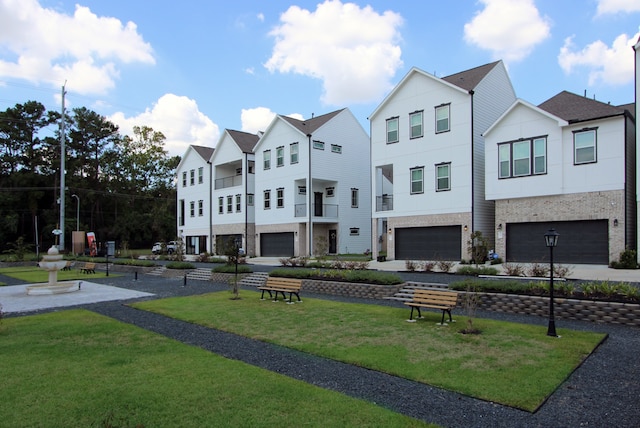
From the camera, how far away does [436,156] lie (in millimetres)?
25344

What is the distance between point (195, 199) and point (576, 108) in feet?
117

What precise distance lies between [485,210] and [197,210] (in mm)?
30187

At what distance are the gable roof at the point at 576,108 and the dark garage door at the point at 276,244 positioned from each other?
20520mm

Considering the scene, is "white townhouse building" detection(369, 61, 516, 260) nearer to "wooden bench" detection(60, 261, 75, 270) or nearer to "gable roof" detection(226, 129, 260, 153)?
"gable roof" detection(226, 129, 260, 153)

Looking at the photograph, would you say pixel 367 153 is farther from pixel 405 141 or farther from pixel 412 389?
pixel 412 389

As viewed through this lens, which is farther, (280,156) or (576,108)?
(280,156)

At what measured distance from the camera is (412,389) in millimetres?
5949

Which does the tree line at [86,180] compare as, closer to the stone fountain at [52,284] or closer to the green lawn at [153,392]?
the stone fountain at [52,284]

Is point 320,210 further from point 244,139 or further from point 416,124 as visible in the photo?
point 244,139

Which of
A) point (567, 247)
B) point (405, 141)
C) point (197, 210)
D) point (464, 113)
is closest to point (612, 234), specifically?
point (567, 247)

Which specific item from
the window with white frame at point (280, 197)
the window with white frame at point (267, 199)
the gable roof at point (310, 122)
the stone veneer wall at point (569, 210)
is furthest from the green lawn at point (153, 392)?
the window with white frame at point (267, 199)

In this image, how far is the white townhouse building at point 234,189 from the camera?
38.0 meters

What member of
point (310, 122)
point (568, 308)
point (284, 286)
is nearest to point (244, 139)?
point (310, 122)

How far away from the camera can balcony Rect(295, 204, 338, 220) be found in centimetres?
3372
